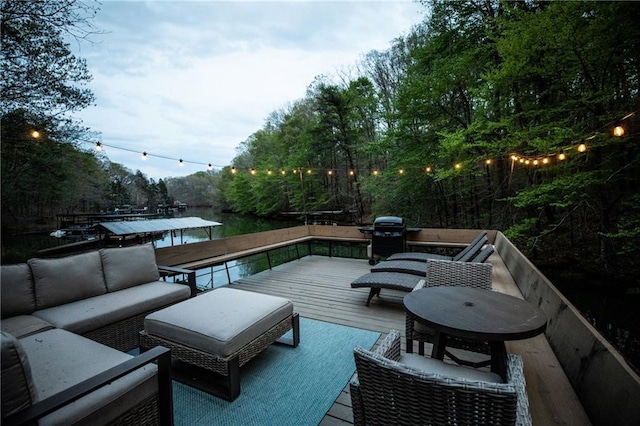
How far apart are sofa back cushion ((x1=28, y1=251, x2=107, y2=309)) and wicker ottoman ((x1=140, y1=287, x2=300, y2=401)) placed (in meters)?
0.85

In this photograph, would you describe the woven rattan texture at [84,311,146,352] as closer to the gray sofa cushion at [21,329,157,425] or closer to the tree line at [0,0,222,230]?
the gray sofa cushion at [21,329,157,425]

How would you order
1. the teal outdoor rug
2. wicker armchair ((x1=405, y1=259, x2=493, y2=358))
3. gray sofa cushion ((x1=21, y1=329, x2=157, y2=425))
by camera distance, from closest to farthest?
gray sofa cushion ((x1=21, y1=329, x2=157, y2=425)), the teal outdoor rug, wicker armchair ((x1=405, y1=259, x2=493, y2=358))

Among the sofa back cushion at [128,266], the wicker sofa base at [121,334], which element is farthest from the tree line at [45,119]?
the wicker sofa base at [121,334]

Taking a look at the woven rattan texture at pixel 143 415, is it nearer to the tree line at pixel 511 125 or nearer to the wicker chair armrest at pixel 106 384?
the wicker chair armrest at pixel 106 384

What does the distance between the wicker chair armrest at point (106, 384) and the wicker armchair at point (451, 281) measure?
1.57 m

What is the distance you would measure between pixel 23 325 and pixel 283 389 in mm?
1864

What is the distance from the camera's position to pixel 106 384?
115 centimetres

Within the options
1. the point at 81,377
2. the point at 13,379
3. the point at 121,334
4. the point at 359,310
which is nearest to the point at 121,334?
the point at 121,334

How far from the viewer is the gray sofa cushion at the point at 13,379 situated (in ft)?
2.94

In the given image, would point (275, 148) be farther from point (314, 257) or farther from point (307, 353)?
point (307, 353)

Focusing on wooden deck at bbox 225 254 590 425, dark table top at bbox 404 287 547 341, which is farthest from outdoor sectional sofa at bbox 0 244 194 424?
dark table top at bbox 404 287 547 341

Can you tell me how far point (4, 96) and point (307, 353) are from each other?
22.2 ft

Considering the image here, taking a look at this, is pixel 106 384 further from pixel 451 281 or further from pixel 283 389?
pixel 451 281

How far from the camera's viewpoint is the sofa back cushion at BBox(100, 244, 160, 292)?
2631 millimetres
